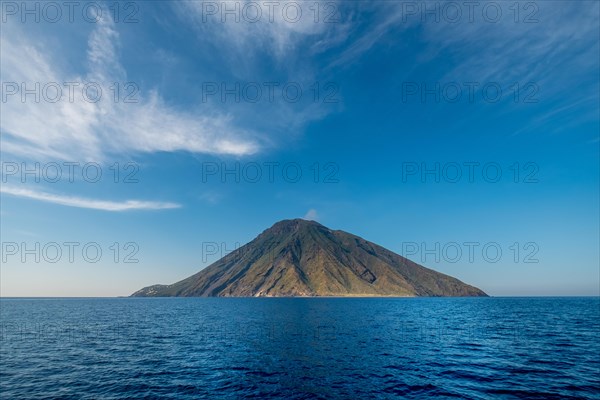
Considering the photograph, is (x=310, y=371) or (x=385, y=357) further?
(x=385, y=357)

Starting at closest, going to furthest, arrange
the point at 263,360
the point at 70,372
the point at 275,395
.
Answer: the point at 275,395 → the point at 70,372 → the point at 263,360

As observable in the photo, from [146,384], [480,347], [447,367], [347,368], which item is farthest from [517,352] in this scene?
[146,384]

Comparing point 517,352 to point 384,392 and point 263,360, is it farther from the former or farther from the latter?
point 263,360

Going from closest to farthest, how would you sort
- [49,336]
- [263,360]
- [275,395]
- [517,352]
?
[275,395] < [263,360] < [517,352] < [49,336]

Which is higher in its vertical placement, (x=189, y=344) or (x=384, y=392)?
(x=384, y=392)

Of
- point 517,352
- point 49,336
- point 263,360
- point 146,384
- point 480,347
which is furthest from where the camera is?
point 49,336

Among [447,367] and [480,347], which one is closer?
[447,367]

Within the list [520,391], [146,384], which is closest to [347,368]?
[520,391]

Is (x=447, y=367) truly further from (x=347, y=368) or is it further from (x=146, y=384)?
(x=146, y=384)

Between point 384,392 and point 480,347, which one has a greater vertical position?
point 384,392
